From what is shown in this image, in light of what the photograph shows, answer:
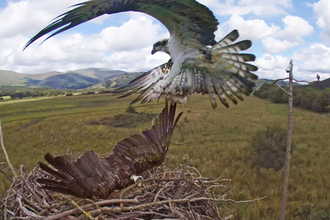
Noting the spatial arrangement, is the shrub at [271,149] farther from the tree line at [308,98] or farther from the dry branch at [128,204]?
the tree line at [308,98]

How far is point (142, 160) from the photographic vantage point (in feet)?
7.81

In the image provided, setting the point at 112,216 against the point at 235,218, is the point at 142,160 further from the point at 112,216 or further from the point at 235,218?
the point at 235,218

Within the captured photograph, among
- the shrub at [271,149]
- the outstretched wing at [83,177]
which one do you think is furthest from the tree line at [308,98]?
the outstretched wing at [83,177]

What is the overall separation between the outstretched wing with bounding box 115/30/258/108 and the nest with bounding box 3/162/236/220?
1.00 m

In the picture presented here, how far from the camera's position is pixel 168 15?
2086 mm

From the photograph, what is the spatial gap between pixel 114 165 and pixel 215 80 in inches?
52.4

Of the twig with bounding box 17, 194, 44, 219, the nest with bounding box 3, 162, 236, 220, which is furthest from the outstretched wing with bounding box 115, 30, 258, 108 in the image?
the twig with bounding box 17, 194, 44, 219

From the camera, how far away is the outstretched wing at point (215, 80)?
1835mm

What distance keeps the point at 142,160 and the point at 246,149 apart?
10.9m

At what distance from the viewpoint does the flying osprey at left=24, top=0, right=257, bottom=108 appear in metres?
1.88

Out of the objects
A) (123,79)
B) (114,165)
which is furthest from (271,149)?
(114,165)

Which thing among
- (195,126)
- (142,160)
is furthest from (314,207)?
(195,126)

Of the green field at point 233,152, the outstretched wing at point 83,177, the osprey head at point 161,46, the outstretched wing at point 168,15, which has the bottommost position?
the green field at point 233,152

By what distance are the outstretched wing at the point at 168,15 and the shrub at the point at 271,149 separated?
8943mm
